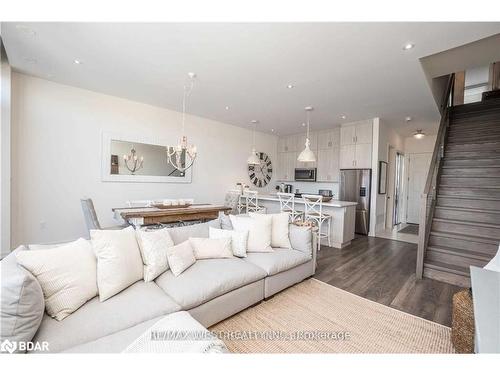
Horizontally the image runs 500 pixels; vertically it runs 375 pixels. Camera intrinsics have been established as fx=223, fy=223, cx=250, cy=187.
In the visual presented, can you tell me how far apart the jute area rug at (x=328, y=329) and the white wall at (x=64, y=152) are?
3.54 metres

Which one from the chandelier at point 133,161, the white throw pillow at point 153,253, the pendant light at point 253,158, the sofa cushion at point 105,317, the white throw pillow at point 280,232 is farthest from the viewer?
the pendant light at point 253,158

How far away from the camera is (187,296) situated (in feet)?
5.41

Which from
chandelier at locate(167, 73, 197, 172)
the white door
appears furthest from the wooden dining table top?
the white door

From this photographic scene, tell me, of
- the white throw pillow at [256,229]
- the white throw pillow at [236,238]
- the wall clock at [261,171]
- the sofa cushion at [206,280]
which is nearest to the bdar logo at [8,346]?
the sofa cushion at [206,280]

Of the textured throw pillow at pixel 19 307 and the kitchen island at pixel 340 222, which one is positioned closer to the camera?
the textured throw pillow at pixel 19 307

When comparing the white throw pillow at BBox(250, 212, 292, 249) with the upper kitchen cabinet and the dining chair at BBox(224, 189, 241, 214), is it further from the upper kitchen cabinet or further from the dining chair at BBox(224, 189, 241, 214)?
the upper kitchen cabinet

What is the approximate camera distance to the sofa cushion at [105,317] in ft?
3.82

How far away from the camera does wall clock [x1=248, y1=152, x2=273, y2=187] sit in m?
6.81

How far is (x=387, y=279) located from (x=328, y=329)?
4.82 feet

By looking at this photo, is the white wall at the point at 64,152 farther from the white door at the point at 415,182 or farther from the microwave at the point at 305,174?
the white door at the point at 415,182

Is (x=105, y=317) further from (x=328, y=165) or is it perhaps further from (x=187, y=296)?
(x=328, y=165)

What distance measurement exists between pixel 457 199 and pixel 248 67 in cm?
382

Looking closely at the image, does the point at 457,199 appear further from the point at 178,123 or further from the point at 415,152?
the point at 178,123
